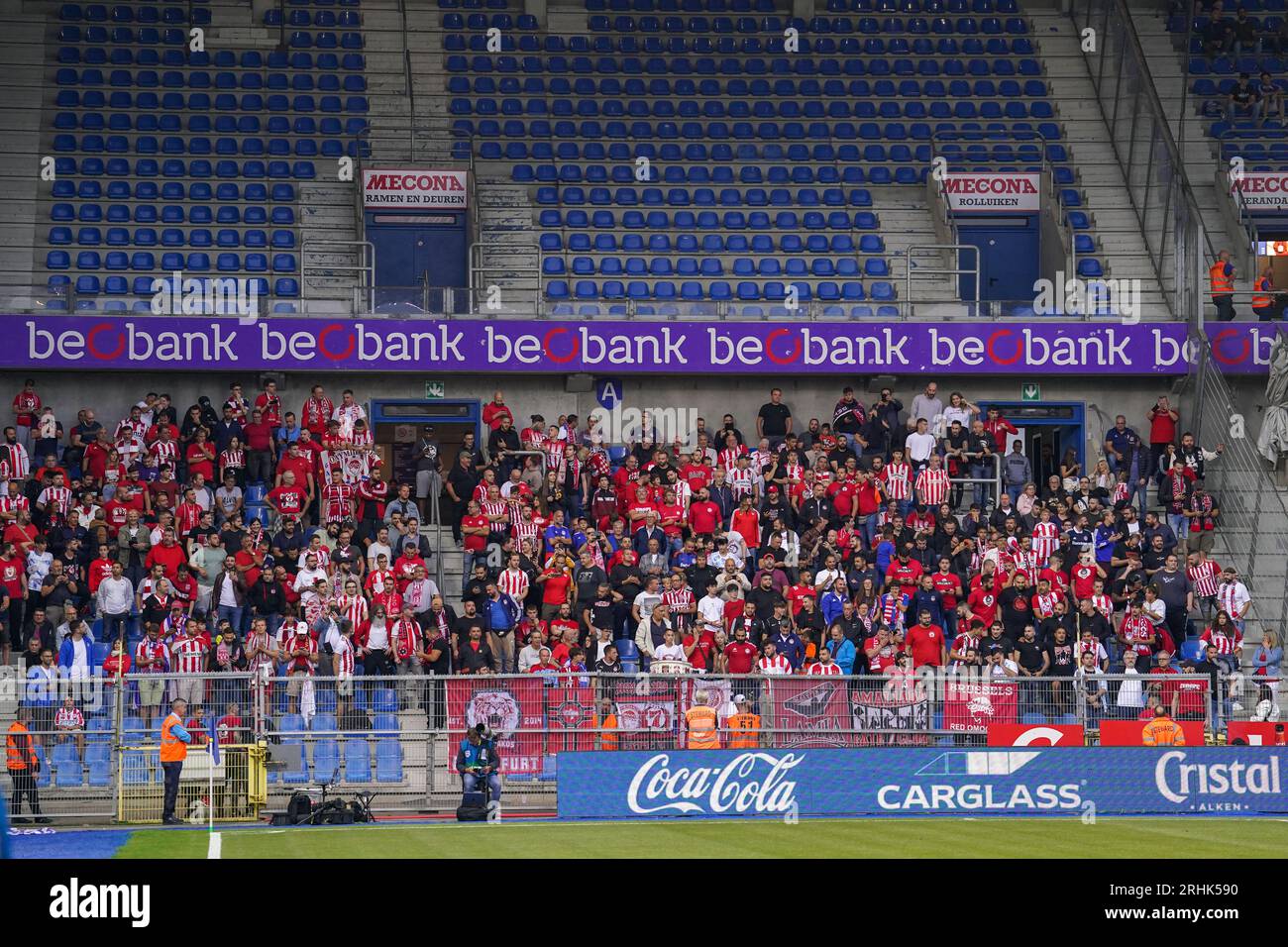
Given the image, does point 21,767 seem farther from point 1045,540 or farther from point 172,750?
point 1045,540

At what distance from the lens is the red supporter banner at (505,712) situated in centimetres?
1995

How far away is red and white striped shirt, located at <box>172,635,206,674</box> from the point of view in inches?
846

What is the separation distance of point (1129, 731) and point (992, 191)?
15221 millimetres

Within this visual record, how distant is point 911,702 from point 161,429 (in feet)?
40.9

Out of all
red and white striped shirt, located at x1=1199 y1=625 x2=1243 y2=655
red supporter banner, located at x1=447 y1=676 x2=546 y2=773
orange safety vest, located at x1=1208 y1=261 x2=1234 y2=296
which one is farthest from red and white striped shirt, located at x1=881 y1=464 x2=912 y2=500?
red supporter banner, located at x1=447 y1=676 x2=546 y2=773

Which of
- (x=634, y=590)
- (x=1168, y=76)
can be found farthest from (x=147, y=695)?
(x=1168, y=76)

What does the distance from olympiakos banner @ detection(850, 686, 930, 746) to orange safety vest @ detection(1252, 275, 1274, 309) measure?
1392 cm

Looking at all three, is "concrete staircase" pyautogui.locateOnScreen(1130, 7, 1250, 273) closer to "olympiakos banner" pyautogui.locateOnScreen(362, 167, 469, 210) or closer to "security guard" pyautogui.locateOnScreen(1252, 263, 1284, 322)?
"security guard" pyautogui.locateOnScreen(1252, 263, 1284, 322)

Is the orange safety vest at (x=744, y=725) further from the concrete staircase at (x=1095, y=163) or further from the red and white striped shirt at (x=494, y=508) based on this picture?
the concrete staircase at (x=1095, y=163)

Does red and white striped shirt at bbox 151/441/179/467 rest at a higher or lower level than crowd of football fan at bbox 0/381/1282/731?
higher

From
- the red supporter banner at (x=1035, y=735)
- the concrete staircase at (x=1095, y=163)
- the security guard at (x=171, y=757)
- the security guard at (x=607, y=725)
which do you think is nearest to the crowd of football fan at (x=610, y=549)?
the security guard at (x=171, y=757)

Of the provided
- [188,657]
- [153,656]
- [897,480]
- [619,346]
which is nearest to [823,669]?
[897,480]

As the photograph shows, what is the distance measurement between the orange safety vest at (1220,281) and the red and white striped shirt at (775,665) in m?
12.7
